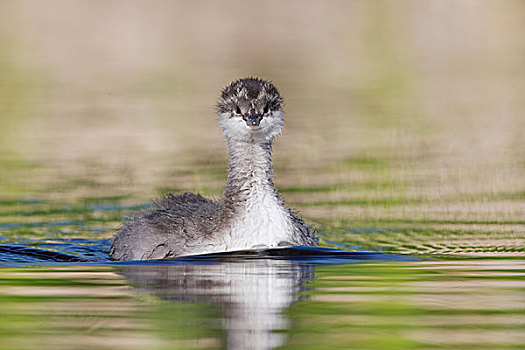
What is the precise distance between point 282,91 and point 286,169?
25.8 feet

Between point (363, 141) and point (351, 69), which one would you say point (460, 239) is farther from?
point (351, 69)

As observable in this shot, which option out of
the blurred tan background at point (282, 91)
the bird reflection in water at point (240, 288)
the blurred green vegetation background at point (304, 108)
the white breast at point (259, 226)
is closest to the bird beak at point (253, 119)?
the white breast at point (259, 226)

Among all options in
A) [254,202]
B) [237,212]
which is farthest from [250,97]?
[237,212]

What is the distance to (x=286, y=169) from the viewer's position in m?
16.5

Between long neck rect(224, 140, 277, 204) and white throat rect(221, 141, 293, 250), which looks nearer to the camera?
white throat rect(221, 141, 293, 250)

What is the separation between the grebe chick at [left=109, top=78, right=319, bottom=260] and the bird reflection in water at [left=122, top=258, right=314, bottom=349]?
0.42 metres

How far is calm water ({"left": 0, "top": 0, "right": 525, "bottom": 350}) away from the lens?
7805 mm

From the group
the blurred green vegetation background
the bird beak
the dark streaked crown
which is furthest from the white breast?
the blurred green vegetation background

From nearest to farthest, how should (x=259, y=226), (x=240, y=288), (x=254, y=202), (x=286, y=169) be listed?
(x=240, y=288), (x=259, y=226), (x=254, y=202), (x=286, y=169)

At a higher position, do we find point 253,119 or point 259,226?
point 253,119

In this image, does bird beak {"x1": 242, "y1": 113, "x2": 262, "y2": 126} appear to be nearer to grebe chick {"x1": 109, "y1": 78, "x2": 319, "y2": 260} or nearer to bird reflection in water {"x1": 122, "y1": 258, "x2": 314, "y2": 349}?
grebe chick {"x1": 109, "y1": 78, "x2": 319, "y2": 260}

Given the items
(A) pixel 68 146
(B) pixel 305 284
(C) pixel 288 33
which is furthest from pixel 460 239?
(C) pixel 288 33

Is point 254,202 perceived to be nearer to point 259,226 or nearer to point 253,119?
point 259,226

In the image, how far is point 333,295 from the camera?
870cm
